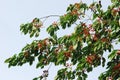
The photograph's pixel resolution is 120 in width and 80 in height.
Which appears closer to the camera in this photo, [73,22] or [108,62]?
[108,62]

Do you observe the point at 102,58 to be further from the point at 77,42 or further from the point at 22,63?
the point at 22,63

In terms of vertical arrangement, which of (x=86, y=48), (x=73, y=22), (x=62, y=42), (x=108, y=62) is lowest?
(x=108, y=62)

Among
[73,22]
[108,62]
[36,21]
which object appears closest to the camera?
[108,62]

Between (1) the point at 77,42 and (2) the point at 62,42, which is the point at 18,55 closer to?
(2) the point at 62,42

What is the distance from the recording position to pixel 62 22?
1082 cm

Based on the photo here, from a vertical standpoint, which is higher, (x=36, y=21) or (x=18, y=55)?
(x=36, y=21)

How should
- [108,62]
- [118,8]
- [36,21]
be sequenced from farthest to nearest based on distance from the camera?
[36,21], [118,8], [108,62]

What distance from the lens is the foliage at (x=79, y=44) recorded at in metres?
8.80

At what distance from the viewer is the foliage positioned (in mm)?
8805

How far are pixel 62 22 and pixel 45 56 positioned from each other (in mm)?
1183

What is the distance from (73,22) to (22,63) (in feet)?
6.50

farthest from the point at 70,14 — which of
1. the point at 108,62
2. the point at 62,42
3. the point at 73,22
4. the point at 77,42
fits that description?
the point at 108,62

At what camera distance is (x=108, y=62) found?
8.75m

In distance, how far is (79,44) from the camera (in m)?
9.20
